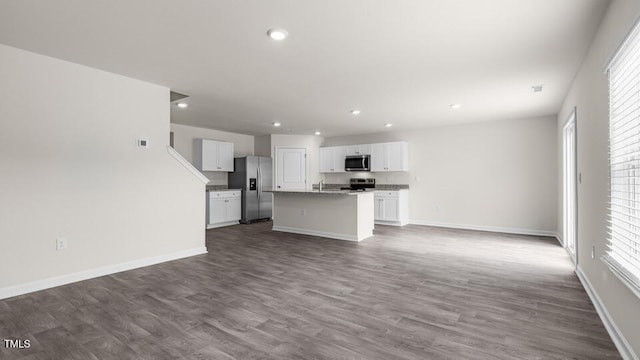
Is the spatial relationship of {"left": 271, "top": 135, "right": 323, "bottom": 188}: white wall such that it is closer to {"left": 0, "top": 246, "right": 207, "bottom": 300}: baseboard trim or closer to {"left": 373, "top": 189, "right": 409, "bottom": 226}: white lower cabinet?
{"left": 373, "top": 189, "right": 409, "bottom": 226}: white lower cabinet

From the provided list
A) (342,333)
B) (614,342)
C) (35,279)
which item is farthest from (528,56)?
(35,279)

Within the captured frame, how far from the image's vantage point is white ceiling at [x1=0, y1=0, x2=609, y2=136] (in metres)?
2.37

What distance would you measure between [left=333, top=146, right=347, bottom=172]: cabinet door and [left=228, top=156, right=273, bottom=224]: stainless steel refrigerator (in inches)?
71.6

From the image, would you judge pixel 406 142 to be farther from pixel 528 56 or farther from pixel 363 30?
pixel 363 30

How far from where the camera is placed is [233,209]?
779 centimetres

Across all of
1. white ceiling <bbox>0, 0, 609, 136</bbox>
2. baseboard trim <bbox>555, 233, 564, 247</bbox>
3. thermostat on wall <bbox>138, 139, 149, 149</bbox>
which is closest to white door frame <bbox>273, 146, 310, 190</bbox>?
white ceiling <bbox>0, 0, 609, 136</bbox>

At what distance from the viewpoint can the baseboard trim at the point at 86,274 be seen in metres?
3.08

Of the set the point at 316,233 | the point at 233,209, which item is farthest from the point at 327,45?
the point at 233,209

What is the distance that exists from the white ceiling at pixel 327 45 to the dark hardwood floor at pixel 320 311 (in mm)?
2418

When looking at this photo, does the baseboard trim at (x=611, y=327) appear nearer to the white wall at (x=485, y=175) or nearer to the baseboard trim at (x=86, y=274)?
the white wall at (x=485, y=175)

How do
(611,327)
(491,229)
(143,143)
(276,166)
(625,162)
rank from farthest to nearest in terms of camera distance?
(276,166)
(491,229)
(143,143)
(611,327)
(625,162)

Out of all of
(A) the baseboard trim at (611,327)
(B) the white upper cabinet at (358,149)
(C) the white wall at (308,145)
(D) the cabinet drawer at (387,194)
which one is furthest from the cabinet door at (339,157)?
(A) the baseboard trim at (611,327)

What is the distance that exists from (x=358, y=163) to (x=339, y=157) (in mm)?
739

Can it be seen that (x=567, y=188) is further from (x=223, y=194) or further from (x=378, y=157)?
(x=223, y=194)
